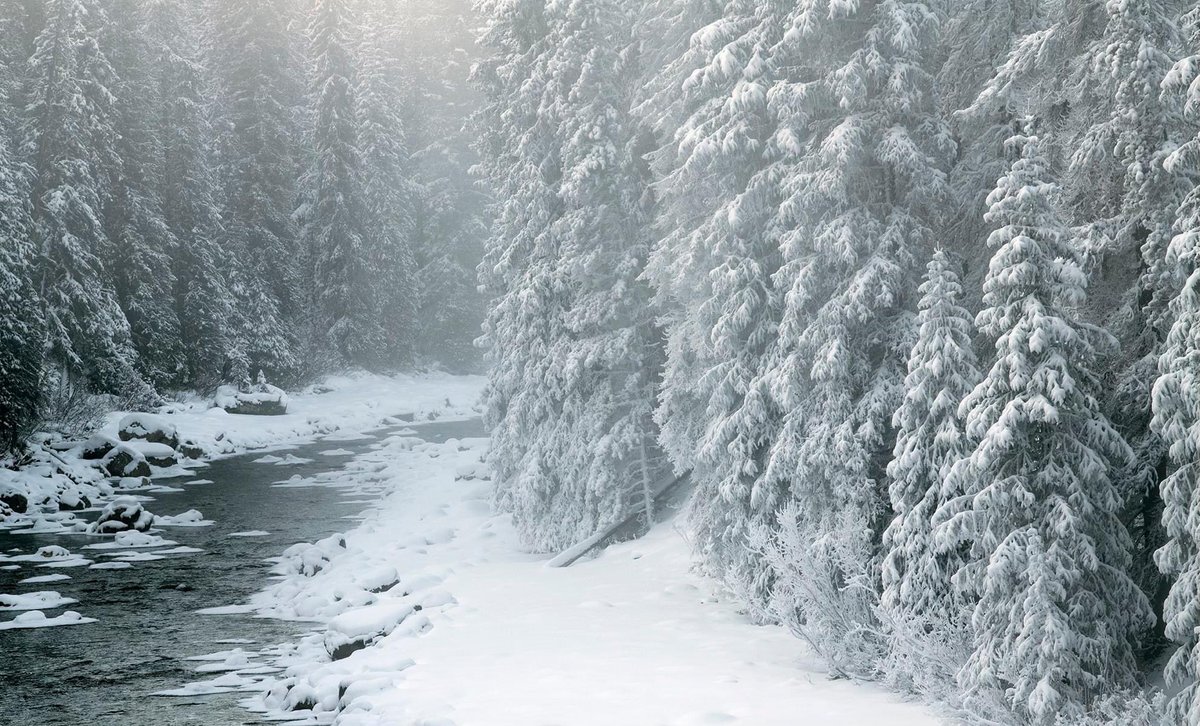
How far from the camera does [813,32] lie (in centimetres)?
1238

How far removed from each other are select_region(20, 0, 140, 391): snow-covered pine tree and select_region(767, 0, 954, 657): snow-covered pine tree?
22461mm

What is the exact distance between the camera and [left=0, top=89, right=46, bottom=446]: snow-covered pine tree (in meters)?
23.5

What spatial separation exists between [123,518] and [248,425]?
47.8ft

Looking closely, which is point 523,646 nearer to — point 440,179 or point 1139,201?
point 1139,201

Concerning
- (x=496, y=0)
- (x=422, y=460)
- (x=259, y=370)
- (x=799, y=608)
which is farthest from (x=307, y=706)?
(x=259, y=370)

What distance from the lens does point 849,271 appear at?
1224 cm

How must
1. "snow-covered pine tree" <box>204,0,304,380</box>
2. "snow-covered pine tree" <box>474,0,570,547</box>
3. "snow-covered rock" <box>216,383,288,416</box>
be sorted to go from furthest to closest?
"snow-covered pine tree" <box>204,0,304,380</box> → "snow-covered rock" <box>216,383,288,416</box> → "snow-covered pine tree" <box>474,0,570,547</box>

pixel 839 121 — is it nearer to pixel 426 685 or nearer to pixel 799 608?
pixel 799 608

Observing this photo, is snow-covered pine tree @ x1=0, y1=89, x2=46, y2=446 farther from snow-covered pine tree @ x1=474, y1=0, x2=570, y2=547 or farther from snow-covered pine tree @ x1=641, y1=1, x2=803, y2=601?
snow-covered pine tree @ x1=641, y1=1, x2=803, y2=601

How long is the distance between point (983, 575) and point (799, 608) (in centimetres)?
404

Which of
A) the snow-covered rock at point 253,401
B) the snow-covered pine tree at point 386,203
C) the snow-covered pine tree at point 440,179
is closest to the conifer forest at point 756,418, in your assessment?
the snow-covered rock at point 253,401

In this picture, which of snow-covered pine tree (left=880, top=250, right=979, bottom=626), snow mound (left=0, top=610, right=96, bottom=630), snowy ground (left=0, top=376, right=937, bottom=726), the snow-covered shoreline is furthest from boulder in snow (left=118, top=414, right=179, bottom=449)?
snow-covered pine tree (left=880, top=250, right=979, bottom=626)

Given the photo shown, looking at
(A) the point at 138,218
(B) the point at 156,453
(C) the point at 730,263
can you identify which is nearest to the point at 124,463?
(B) the point at 156,453

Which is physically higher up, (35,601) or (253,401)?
(253,401)
